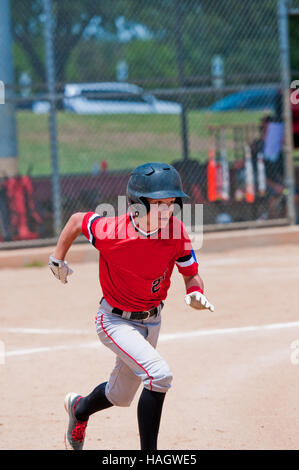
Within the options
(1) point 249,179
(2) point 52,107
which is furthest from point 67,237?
(1) point 249,179

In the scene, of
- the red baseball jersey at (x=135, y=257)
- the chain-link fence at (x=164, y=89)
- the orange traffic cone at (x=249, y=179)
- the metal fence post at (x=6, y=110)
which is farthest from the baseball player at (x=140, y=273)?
the orange traffic cone at (x=249, y=179)

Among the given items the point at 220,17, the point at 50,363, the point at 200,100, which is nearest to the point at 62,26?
the point at 220,17

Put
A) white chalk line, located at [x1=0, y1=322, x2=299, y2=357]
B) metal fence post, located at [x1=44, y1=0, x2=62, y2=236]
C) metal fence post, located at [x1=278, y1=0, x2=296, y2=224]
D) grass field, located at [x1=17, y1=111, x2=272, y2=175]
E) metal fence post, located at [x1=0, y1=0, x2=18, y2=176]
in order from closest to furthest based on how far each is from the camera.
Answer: white chalk line, located at [x1=0, y1=322, x2=299, y2=357] → metal fence post, located at [x1=44, y1=0, x2=62, y2=236] → metal fence post, located at [x1=0, y1=0, x2=18, y2=176] → metal fence post, located at [x1=278, y1=0, x2=296, y2=224] → grass field, located at [x1=17, y1=111, x2=272, y2=175]

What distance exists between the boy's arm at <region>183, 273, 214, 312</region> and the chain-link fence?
6.38 m

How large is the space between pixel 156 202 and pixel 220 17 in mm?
10385

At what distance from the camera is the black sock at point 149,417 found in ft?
12.1

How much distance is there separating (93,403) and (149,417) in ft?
1.97

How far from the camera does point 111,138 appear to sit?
93.5ft

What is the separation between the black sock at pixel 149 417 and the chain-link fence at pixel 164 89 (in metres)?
6.87

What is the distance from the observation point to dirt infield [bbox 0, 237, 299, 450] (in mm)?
4422

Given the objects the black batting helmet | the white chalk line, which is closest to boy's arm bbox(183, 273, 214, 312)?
the black batting helmet

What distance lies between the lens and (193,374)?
18.1 feet

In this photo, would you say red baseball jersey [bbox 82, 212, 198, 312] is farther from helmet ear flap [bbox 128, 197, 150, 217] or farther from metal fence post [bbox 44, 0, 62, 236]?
metal fence post [bbox 44, 0, 62, 236]
